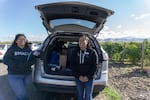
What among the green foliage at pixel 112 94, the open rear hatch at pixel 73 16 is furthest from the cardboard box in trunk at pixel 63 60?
the green foliage at pixel 112 94

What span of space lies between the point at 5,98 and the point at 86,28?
255 cm

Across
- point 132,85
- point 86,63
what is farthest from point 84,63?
point 132,85

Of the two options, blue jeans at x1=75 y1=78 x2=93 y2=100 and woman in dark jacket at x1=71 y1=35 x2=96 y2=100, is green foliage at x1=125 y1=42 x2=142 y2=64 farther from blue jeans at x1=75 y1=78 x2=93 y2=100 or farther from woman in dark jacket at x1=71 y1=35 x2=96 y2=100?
woman in dark jacket at x1=71 y1=35 x2=96 y2=100

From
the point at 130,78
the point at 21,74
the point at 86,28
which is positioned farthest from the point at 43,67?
the point at 130,78

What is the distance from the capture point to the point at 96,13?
536 centimetres

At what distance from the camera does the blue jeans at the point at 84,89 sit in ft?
16.0

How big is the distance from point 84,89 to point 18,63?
53.5 inches

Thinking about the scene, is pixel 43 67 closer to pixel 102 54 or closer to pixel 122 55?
pixel 102 54

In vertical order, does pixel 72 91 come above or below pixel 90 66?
below

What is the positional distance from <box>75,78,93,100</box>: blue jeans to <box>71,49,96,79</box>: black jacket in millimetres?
193

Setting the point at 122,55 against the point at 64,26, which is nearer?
the point at 64,26

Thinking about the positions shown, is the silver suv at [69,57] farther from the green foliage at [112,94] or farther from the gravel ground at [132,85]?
the gravel ground at [132,85]

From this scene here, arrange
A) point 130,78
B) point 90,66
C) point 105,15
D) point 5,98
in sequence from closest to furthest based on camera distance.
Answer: point 90,66, point 105,15, point 5,98, point 130,78

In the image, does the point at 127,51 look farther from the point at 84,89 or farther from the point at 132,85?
the point at 84,89
